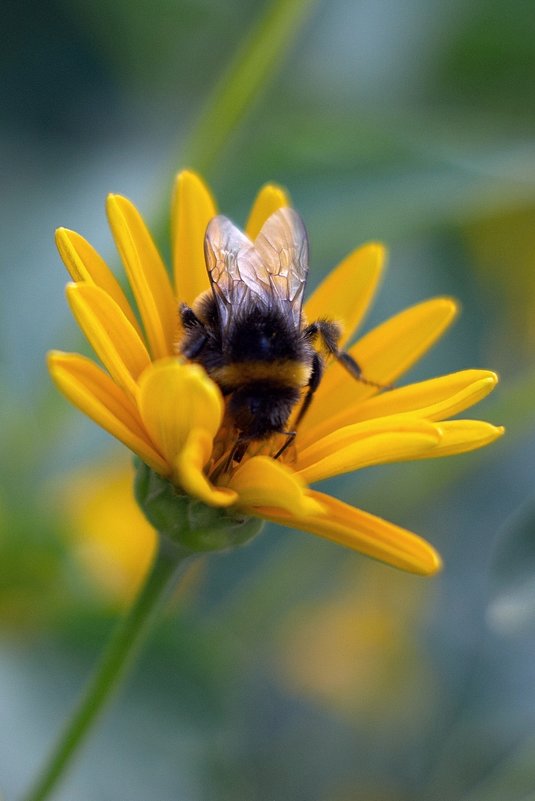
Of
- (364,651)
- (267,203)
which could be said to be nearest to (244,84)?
(267,203)

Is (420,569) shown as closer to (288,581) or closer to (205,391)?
(205,391)

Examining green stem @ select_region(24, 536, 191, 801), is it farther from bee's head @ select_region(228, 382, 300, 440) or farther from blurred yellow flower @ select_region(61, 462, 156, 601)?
blurred yellow flower @ select_region(61, 462, 156, 601)

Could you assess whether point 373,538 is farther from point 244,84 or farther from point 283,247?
point 244,84

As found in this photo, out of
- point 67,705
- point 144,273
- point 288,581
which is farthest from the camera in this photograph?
point 288,581

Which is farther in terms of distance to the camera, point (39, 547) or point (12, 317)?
point (12, 317)

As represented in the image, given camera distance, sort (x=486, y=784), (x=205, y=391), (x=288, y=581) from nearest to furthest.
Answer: (x=205, y=391), (x=486, y=784), (x=288, y=581)

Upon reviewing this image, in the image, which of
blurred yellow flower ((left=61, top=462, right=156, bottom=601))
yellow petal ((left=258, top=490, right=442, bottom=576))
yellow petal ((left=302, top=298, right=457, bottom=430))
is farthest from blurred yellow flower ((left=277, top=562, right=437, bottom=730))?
yellow petal ((left=258, top=490, right=442, bottom=576))

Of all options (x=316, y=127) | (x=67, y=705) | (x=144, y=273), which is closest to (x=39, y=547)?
(x=67, y=705)
